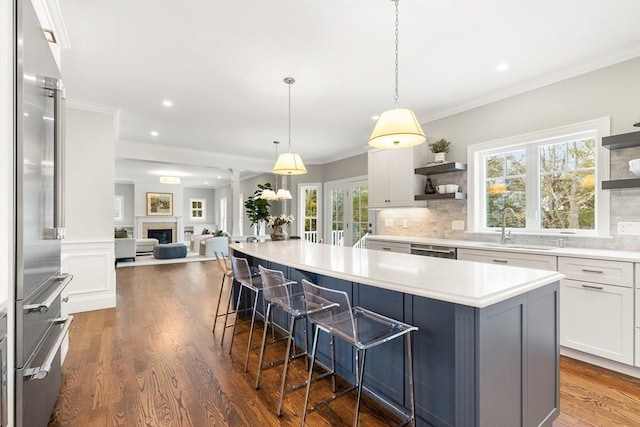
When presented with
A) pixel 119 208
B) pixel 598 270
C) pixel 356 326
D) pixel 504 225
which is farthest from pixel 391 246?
pixel 119 208

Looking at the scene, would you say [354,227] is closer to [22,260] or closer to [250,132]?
[250,132]

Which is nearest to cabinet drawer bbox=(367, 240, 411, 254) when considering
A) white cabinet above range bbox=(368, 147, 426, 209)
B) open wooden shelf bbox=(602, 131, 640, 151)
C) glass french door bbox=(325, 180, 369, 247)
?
white cabinet above range bbox=(368, 147, 426, 209)

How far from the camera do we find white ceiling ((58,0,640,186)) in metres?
2.22

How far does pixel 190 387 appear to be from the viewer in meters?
2.20

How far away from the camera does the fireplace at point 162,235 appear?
37.6ft

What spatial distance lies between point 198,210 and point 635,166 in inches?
546

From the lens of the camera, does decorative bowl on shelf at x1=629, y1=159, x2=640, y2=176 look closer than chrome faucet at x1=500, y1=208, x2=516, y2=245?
Yes

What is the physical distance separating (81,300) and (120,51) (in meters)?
3.06

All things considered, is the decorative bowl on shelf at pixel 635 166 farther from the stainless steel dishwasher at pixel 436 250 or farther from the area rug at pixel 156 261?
the area rug at pixel 156 261

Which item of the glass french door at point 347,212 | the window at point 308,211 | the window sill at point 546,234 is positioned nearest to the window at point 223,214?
the window at point 308,211

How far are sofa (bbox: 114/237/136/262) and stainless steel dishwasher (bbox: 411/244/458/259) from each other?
7053 millimetres

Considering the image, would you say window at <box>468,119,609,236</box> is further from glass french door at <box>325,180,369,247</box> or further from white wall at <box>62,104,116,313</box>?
white wall at <box>62,104,116,313</box>

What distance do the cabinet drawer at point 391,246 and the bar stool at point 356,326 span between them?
2.39 meters

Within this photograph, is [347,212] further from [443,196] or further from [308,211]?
[443,196]
